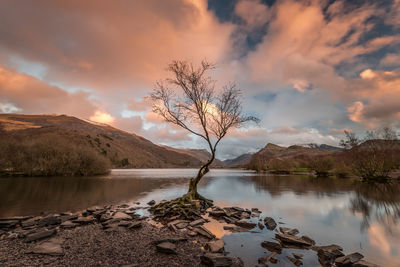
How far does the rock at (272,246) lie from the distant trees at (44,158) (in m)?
86.0

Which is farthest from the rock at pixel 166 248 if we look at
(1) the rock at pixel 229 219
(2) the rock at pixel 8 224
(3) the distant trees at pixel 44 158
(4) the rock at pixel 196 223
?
(3) the distant trees at pixel 44 158

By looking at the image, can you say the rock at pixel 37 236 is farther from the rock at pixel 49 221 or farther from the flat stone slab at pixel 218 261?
the flat stone slab at pixel 218 261

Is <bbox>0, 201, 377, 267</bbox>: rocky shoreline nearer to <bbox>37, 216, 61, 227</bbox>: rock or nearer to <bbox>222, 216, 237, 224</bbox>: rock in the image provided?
<bbox>37, 216, 61, 227</bbox>: rock

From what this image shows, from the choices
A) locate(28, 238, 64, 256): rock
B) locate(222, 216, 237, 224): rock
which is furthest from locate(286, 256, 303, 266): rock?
locate(28, 238, 64, 256): rock

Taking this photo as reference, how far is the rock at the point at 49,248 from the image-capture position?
8023 mm

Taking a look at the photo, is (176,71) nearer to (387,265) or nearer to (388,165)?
(387,265)

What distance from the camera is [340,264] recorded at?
25.9 feet

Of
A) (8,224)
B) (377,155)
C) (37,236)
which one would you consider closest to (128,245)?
(37,236)

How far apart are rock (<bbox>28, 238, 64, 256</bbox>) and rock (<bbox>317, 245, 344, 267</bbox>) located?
1112 centimetres

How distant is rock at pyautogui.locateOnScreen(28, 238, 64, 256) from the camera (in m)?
8.02

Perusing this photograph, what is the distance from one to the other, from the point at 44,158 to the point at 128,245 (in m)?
84.5

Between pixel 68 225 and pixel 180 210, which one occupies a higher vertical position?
pixel 180 210

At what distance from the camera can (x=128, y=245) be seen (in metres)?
9.04

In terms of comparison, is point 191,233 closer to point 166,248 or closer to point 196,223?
point 196,223
